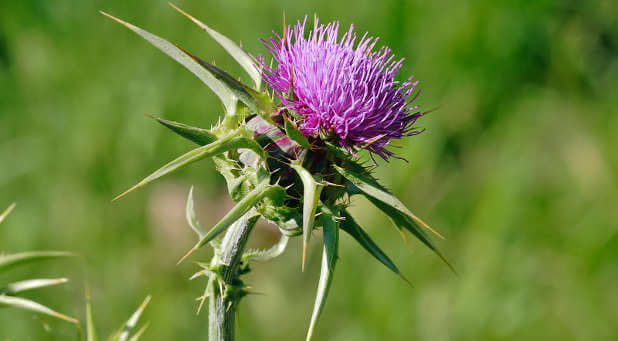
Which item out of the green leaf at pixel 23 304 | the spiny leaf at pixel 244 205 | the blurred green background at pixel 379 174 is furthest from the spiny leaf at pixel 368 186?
the blurred green background at pixel 379 174

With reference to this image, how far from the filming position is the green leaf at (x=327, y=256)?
1.73m

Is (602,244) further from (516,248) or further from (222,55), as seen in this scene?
(222,55)

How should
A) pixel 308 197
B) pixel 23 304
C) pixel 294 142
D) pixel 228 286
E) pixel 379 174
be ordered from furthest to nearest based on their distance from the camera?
1. pixel 379 174
2. pixel 294 142
3. pixel 228 286
4. pixel 308 197
5. pixel 23 304

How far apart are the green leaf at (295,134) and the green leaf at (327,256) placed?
22cm

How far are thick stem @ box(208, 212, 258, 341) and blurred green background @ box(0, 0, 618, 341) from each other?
2.03 meters

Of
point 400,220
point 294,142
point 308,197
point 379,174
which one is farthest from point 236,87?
point 379,174

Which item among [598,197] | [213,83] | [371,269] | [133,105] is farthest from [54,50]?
[598,197]

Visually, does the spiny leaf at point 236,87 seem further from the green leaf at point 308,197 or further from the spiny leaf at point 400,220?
the spiny leaf at point 400,220

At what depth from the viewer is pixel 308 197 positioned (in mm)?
1772

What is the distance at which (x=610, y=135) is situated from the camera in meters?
5.32

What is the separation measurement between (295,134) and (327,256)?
39cm

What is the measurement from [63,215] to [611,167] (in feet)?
14.0

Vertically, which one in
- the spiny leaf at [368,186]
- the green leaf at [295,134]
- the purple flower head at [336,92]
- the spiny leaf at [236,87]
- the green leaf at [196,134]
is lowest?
the green leaf at [196,134]

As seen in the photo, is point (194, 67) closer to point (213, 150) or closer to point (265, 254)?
point (213, 150)
